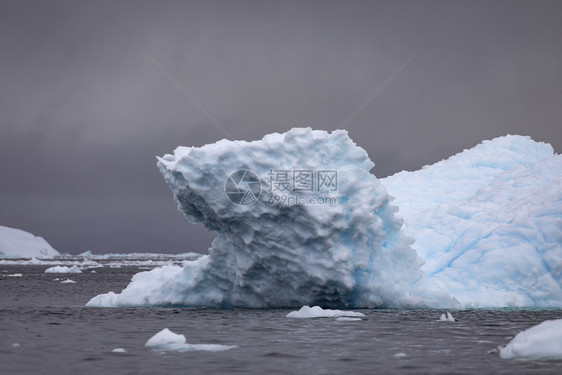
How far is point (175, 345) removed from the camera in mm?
12680

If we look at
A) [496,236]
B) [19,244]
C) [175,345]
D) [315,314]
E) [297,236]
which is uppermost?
[19,244]

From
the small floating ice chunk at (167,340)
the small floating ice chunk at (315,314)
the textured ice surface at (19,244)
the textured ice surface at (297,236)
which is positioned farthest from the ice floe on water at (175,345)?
the textured ice surface at (19,244)

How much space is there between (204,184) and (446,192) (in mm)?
15182

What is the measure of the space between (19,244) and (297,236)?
130 metres

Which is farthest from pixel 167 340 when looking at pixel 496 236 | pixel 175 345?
pixel 496 236

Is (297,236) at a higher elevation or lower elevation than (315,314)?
higher

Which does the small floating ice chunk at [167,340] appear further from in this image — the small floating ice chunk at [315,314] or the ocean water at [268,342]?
the small floating ice chunk at [315,314]

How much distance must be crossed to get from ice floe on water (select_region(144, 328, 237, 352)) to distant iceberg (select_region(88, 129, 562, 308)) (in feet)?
23.2

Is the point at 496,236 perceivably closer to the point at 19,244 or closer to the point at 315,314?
the point at 315,314

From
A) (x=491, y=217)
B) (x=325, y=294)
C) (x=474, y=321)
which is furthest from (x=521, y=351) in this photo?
(x=491, y=217)

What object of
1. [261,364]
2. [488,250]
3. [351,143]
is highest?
[351,143]

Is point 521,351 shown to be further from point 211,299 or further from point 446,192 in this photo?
point 446,192

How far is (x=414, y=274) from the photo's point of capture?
837 inches

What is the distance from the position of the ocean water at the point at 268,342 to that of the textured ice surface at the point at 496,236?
1.72 meters
